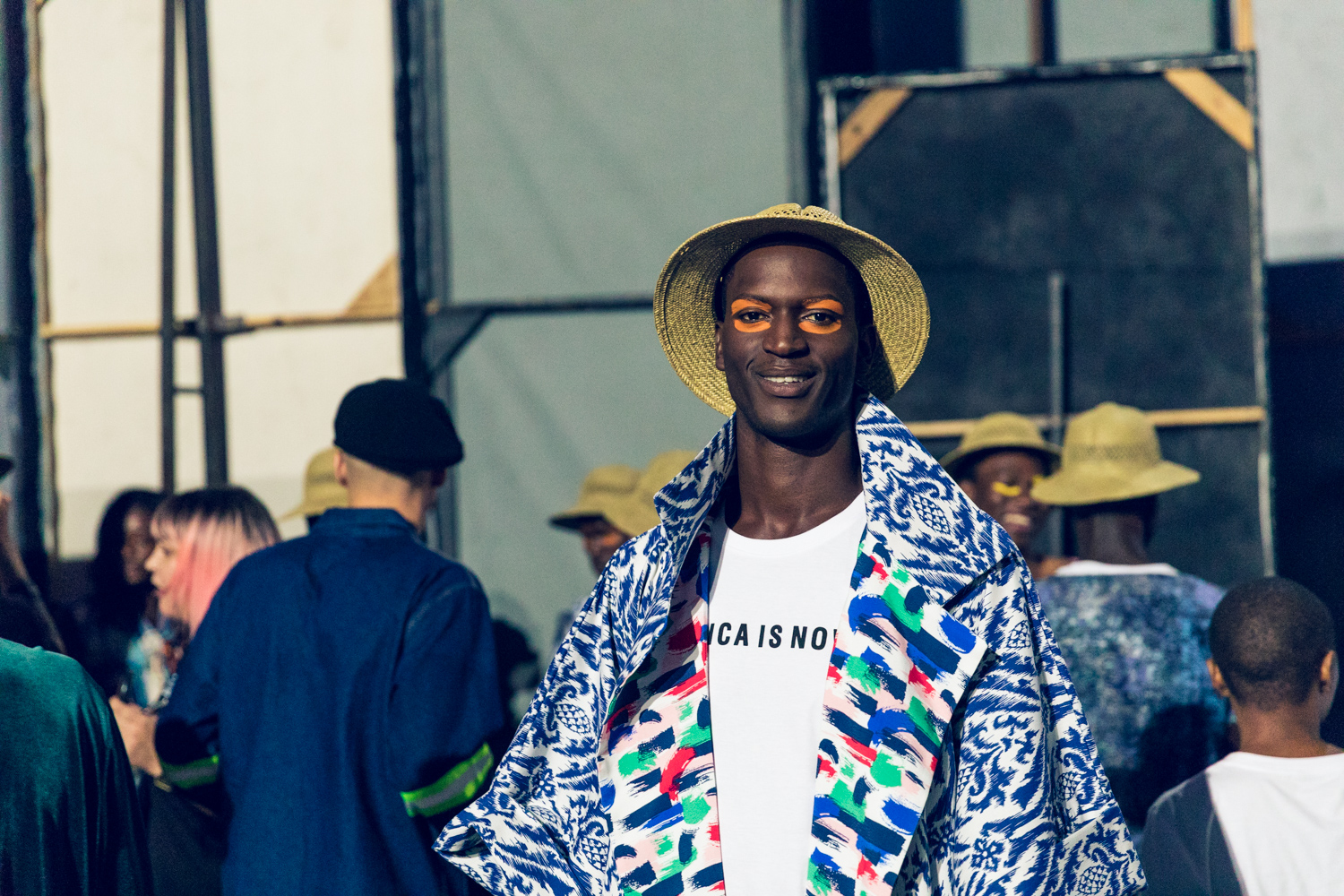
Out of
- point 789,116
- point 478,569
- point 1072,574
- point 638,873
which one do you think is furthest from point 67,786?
point 789,116

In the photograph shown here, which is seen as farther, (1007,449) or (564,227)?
(564,227)

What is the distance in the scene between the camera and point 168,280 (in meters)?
5.86

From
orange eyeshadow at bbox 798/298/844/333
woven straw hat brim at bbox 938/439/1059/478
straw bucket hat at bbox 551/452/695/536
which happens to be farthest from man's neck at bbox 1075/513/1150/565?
orange eyeshadow at bbox 798/298/844/333

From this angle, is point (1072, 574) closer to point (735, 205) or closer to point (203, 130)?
point (735, 205)

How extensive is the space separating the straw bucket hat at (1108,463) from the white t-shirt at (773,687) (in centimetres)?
211

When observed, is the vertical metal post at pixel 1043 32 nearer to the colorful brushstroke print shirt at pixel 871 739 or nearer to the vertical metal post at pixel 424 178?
the vertical metal post at pixel 424 178

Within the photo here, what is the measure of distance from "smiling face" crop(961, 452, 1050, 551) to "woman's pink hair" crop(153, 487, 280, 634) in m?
2.36

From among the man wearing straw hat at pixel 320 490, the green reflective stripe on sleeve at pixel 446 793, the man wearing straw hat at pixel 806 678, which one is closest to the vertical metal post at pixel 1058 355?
the man wearing straw hat at pixel 320 490

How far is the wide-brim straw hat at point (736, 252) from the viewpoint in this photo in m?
2.18

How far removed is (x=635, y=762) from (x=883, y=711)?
1.20 ft

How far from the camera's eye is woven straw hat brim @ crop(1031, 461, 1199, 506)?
3.97m

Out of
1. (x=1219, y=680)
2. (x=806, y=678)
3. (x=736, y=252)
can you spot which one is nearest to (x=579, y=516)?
(x=1219, y=680)

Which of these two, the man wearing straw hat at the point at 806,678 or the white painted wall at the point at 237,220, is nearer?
the man wearing straw hat at the point at 806,678

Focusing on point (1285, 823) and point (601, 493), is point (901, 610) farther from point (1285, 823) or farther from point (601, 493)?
point (601, 493)
